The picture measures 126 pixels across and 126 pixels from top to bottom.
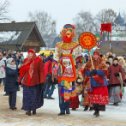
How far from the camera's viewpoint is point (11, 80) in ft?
44.2

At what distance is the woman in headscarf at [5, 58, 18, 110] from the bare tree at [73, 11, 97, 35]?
8163 cm

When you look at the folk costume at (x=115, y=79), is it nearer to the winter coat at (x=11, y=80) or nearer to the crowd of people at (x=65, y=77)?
the crowd of people at (x=65, y=77)

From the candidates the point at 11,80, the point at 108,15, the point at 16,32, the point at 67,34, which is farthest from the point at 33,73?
the point at 108,15

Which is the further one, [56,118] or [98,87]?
[98,87]

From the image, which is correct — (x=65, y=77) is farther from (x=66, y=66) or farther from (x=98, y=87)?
(x=98, y=87)

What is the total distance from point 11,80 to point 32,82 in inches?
60.8

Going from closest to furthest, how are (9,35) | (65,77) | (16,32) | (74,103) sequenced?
(65,77), (74,103), (16,32), (9,35)

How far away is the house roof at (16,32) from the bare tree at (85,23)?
129ft

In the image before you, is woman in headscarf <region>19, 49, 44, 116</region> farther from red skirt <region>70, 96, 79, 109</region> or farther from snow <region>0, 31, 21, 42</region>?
snow <region>0, 31, 21, 42</region>

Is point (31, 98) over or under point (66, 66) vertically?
under

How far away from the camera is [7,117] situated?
11.6 meters

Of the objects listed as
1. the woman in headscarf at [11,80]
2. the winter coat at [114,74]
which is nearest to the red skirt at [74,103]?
the woman in headscarf at [11,80]

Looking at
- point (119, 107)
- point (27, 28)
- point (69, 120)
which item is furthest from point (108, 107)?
point (27, 28)

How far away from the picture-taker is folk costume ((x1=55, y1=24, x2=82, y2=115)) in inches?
477
